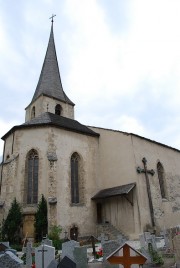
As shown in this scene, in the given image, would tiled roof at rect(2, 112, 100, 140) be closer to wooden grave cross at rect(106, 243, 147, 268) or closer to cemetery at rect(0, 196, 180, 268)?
cemetery at rect(0, 196, 180, 268)

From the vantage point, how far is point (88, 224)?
59.2 feet

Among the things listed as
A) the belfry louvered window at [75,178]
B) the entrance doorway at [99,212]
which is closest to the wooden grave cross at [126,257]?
the belfry louvered window at [75,178]

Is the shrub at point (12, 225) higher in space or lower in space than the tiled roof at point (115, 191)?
lower

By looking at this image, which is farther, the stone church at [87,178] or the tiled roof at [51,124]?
the tiled roof at [51,124]

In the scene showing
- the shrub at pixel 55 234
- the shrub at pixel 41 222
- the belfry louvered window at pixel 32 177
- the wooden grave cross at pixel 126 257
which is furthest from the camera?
the belfry louvered window at pixel 32 177

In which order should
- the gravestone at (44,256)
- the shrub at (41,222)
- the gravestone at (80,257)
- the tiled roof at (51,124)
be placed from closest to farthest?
the gravestone at (44,256) → the gravestone at (80,257) → the shrub at (41,222) → the tiled roof at (51,124)

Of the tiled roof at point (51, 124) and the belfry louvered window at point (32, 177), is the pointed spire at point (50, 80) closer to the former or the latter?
the tiled roof at point (51, 124)

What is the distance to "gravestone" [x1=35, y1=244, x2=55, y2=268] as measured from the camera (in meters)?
7.44

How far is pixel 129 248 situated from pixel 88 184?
14.6m

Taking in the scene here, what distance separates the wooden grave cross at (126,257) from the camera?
15.7 ft

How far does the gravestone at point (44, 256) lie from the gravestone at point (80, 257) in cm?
67

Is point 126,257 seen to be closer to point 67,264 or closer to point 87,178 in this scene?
point 67,264

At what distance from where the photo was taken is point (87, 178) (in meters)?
19.6

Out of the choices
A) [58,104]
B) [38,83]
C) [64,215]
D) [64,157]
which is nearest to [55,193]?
[64,215]
